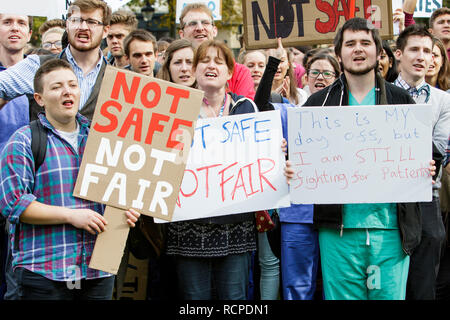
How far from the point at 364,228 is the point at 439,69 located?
221 centimetres

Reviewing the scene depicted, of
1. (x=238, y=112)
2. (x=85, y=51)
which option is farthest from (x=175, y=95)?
(x=85, y=51)

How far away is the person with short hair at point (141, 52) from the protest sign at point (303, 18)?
0.82 metres

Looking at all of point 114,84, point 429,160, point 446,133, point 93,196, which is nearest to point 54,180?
point 93,196

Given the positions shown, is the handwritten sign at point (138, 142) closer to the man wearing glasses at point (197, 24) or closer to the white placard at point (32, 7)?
the white placard at point (32, 7)

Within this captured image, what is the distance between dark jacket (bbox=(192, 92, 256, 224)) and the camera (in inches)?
158

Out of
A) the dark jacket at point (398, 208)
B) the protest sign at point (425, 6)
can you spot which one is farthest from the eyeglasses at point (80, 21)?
the protest sign at point (425, 6)

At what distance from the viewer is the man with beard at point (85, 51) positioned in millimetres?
4238

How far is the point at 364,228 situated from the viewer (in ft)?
12.9

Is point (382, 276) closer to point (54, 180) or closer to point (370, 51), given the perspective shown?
point (370, 51)

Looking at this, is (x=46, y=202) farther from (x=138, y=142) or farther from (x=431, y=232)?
(x=431, y=232)

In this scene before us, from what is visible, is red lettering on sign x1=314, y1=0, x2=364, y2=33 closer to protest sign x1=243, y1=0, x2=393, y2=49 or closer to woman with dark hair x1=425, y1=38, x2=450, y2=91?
protest sign x1=243, y1=0, x2=393, y2=49

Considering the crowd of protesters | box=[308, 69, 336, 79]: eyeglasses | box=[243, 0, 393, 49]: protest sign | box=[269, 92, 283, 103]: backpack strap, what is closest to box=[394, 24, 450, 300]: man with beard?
the crowd of protesters

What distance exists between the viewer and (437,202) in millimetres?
4445

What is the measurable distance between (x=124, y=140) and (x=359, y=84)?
155 centimetres
